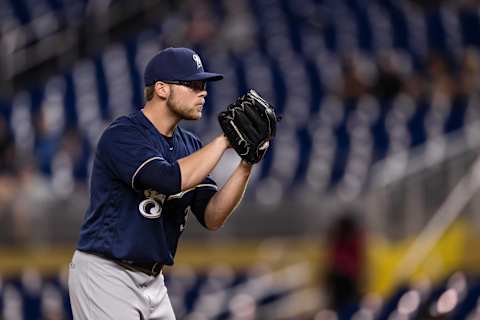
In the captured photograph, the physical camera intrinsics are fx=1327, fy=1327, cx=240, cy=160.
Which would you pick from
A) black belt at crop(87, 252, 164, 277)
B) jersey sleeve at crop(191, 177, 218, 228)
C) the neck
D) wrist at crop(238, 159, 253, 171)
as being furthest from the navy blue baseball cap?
black belt at crop(87, 252, 164, 277)

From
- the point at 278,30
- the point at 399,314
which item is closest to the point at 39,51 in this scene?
the point at 278,30

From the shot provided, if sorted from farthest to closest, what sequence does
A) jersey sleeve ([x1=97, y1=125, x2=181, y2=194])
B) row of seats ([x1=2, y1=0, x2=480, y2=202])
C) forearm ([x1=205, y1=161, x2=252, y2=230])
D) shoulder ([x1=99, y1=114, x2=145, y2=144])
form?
row of seats ([x1=2, y1=0, x2=480, y2=202]) → forearm ([x1=205, y1=161, x2=252, y2=230]) → shoulder ([x1=99, y1=114, x2=145, y2=144]) → jersey sleeve ([x1=97, y1=125, x2=181, y2=194])

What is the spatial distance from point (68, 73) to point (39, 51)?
3.87ft

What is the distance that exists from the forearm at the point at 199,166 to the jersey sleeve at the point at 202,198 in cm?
42

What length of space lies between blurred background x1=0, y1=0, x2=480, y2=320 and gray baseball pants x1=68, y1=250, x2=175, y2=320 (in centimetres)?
253

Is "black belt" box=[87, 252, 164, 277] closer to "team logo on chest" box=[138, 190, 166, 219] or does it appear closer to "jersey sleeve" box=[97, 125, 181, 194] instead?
"team logo on chest" box=[138, 190, 166, 219]

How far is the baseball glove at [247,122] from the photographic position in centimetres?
498

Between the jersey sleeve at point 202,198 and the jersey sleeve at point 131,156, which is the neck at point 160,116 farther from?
the jersey sleeve at point 202,198

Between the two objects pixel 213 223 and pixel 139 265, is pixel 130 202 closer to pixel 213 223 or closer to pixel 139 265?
pixel 139 265

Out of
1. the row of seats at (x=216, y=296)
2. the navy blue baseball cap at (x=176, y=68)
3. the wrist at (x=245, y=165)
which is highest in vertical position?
the navy blue baseball cap at (x=176, y=68)

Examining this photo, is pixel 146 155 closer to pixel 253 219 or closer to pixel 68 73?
pixel 253 219

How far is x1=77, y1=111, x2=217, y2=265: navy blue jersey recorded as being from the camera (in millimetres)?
5035

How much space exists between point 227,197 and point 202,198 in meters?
0.17

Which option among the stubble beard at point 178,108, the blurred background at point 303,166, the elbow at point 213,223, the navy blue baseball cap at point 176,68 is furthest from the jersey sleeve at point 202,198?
the blurred background at point 303,166
